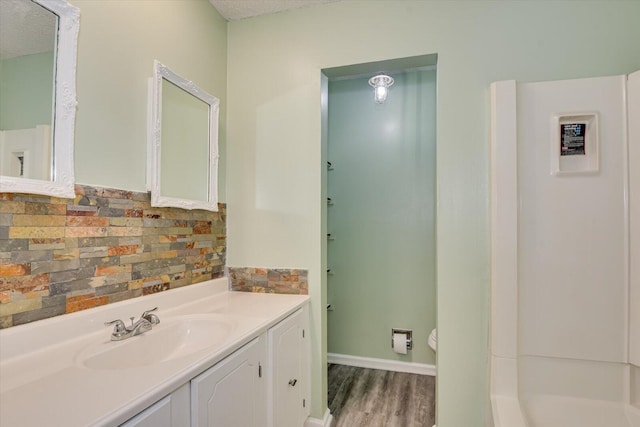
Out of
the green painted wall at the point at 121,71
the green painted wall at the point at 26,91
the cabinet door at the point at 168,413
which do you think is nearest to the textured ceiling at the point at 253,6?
the green painted wall at the point at 121,71

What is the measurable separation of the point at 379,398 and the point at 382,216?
139cm

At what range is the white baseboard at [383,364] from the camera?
268 centimetres

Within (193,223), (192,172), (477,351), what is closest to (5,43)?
(192,172)

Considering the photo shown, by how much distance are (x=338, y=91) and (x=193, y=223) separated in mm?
1840

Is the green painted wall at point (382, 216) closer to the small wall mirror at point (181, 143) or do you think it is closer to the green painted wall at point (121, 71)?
the small wall mirror at point (181, 143)

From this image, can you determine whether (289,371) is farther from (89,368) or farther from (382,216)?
(382,216)

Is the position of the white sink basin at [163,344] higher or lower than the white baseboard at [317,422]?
higher

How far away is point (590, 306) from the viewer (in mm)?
1506

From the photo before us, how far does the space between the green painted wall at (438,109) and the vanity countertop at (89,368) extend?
2.14 feet

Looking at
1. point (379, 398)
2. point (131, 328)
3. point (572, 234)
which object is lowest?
point (379, 398)

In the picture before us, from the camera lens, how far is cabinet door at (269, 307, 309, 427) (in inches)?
57.6

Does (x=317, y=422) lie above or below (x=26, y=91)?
below

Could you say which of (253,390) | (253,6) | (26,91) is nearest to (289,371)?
(253,390)

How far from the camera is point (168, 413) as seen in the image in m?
0.86
